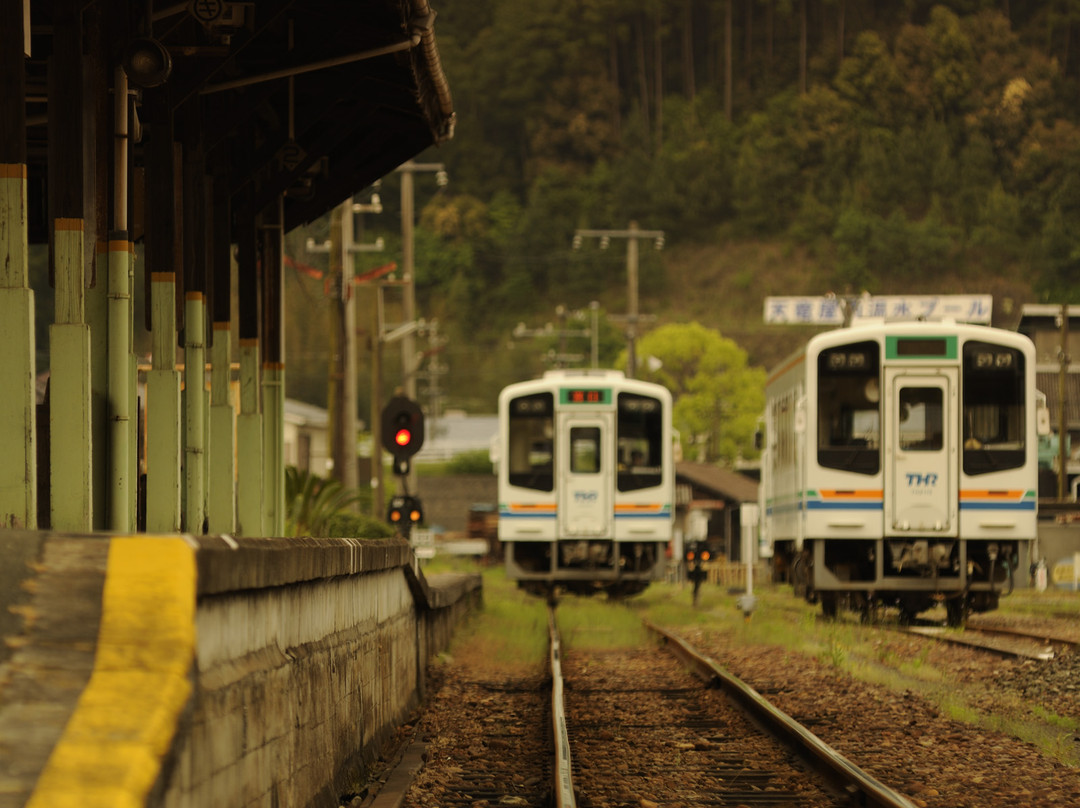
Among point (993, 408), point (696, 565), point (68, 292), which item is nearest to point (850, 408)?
point (993, 408)

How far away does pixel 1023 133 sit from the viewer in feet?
405

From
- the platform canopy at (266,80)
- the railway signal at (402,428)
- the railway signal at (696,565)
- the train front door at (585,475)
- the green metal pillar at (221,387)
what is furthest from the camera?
the railway signal at (696,565)

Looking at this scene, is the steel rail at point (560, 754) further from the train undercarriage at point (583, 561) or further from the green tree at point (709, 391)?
the green tree at point (709, 391)

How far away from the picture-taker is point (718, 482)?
5569cm

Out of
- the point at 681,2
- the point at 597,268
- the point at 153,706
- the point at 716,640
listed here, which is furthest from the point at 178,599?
the point at 681,2

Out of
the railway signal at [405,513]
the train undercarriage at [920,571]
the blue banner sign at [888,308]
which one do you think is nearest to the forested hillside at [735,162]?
the blue banner sign at [888,308]

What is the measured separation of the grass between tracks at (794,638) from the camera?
393 inches

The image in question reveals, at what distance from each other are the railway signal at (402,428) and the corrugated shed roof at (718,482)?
3690 cm

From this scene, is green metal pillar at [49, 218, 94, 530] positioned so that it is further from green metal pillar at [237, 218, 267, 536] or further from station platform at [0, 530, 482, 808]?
green metal pillar at [237, 218, 267, 536]

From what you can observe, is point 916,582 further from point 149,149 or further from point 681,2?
point 681,2

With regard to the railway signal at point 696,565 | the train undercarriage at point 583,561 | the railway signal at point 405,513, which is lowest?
the railway signal at point 696,565

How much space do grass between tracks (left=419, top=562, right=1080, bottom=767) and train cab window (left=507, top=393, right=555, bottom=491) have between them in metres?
1.95

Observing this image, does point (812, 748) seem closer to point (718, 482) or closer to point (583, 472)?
point (583, 472)

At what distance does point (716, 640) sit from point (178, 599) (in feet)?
42.1
